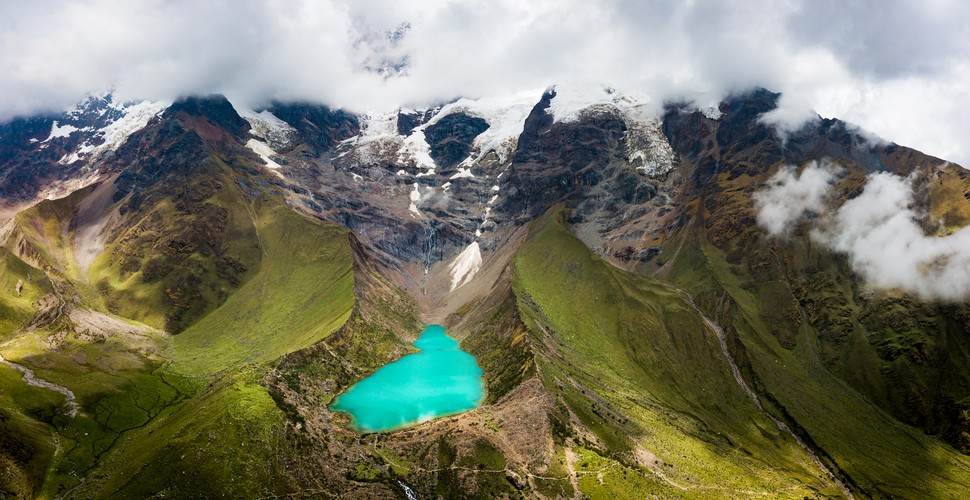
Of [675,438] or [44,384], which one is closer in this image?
[675,438]

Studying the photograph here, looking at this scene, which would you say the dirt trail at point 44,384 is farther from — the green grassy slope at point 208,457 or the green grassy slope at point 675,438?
the green grassy slope at point 675,438

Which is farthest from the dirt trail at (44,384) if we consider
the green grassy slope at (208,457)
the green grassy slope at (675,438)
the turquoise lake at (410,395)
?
the green grassy slope at (675,438)

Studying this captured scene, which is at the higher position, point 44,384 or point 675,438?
point 44,384

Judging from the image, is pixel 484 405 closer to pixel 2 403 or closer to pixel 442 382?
pixel 442 382

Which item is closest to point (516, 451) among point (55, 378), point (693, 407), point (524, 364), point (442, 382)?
point (524, 364)

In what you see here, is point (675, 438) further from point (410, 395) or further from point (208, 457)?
point (208, 457)

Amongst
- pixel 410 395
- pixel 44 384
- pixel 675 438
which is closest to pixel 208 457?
pixel 410 395

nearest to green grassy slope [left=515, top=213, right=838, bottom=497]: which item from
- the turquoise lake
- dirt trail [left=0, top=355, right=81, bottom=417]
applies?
the turquoise lake
